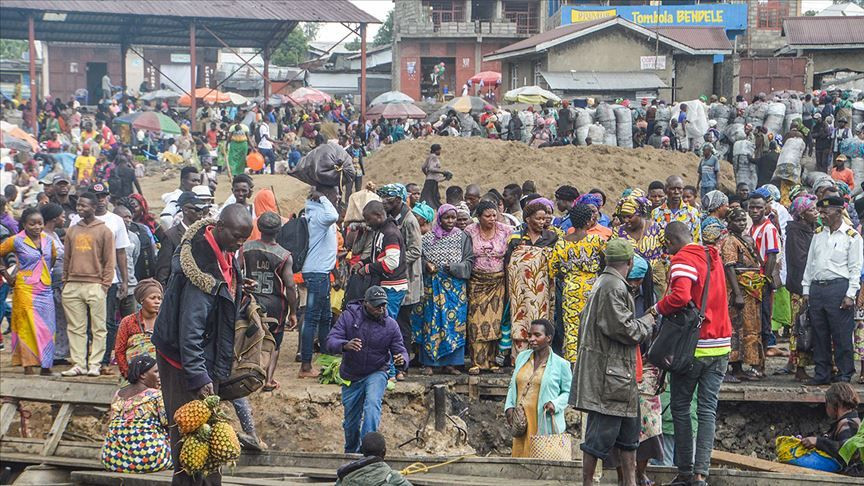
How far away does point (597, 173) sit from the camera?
2208cm

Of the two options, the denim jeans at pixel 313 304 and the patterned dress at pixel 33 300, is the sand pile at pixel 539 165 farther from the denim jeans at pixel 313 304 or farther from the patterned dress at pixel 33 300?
the patterned dress at pixel 33 300

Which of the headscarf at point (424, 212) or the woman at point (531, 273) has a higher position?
the headscarf at point (424, 212)

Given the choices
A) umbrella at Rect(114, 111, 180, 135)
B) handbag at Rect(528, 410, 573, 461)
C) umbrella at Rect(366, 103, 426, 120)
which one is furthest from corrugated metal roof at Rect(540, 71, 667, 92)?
handbag at Rect(528, 410, 573, 461)

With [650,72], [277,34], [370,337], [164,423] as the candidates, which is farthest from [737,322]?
[650,72]

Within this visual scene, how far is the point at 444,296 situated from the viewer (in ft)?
36.4

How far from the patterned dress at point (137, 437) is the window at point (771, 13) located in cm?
4681

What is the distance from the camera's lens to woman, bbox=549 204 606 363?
9.91 m

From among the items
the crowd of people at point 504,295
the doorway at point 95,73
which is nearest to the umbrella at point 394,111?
the crowd of people at point 504,295

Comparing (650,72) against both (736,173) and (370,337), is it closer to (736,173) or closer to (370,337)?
(736,173)

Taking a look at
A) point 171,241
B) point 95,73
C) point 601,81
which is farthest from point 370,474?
point 95,73

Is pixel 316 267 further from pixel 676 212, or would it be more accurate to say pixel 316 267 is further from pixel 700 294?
pixel 700 294

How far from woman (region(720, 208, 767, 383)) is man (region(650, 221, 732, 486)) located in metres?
2.74

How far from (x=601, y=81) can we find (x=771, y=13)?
1735cm

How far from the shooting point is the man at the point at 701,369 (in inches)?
302
